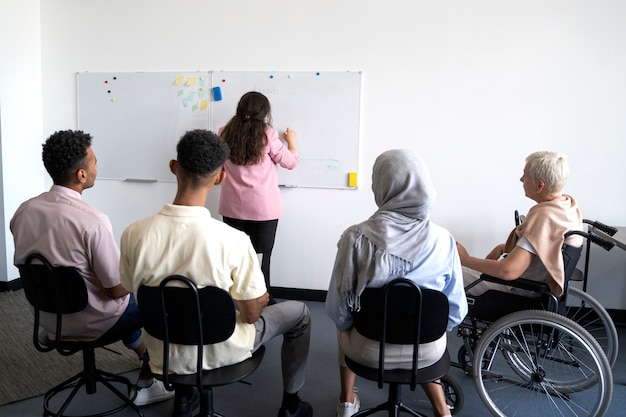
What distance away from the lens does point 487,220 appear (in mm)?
3291

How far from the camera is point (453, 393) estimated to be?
2.14m

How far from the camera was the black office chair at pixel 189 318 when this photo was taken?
1462 mm

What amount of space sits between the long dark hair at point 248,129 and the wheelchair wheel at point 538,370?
1.78 metres

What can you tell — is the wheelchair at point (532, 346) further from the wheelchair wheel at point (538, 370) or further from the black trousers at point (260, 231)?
the black trousers at point (260, 231)

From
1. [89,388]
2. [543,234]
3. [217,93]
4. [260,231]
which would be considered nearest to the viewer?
[543,234]

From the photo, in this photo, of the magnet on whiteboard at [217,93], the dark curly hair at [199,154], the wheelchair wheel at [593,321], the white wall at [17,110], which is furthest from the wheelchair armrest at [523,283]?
the white wall at [17,110]

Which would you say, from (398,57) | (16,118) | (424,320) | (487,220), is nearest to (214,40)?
(398,57)

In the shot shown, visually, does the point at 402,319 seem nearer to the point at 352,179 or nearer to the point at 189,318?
the point at 189,318

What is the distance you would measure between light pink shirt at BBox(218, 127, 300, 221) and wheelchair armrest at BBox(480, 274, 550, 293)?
156 centimetres

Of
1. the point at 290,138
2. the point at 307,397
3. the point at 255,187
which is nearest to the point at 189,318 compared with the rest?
the point at 307,397

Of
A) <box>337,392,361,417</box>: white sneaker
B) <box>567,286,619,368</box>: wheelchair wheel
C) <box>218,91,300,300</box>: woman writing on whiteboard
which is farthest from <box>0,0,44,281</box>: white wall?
<box>567,286,619,368</box>: wheelchair wheel

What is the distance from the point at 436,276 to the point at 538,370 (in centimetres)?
80

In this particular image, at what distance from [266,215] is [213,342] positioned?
64.8 inches

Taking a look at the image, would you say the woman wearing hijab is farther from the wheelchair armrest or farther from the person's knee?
the wheelchair armrest
